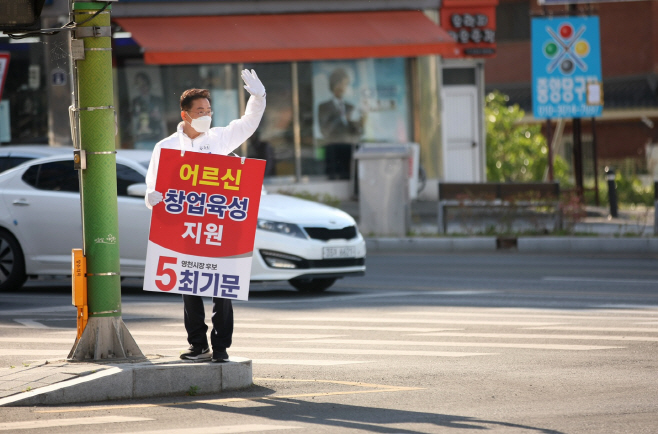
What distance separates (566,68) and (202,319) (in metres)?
18.2

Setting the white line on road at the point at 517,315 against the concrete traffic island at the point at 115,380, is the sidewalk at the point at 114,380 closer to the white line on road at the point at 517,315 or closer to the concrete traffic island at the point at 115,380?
the concrete traffic island at the point at 115,380

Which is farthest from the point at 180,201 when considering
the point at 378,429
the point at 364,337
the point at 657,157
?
the point at 657,157

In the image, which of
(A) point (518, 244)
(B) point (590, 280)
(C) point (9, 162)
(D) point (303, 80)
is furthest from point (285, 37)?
(B) point (590, 280)

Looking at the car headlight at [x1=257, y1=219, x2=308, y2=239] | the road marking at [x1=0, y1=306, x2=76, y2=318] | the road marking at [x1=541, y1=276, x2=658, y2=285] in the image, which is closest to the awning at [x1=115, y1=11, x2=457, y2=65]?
the road marking at [x1=541, y1=276, x2=658, y2=285]

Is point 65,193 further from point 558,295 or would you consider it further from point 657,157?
point 657,157

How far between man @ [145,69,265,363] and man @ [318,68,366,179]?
1804 cm

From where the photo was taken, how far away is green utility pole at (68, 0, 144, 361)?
698cm

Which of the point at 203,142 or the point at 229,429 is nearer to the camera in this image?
the point at 229,429

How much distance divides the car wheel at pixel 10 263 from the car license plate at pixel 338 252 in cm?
345

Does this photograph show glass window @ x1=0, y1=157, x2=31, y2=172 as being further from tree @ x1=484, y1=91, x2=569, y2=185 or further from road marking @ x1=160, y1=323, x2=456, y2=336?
tree @ x1=484, y1=91, x2=569, y2=185

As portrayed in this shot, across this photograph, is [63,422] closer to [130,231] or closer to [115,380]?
[115,380]

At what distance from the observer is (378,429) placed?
5.87m

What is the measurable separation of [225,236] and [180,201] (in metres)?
0.35

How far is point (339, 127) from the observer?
2544cm
